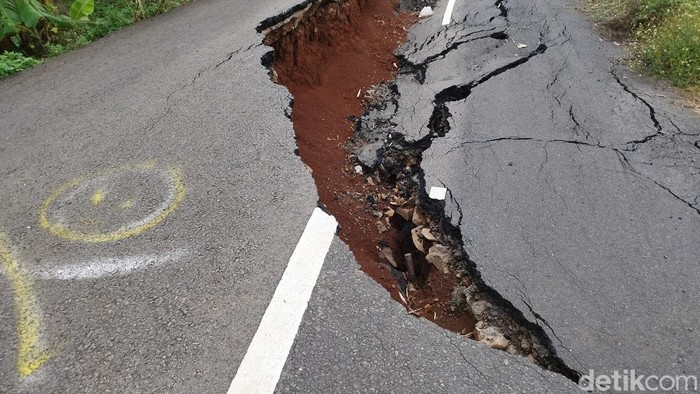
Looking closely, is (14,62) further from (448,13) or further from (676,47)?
(676,47)

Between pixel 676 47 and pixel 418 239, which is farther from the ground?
pixel 676 47

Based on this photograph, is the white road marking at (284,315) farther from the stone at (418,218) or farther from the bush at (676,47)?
the bush at (676,47)

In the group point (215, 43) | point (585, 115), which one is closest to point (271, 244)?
point (585, 115)

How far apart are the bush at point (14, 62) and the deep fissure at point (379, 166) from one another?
2.97 m

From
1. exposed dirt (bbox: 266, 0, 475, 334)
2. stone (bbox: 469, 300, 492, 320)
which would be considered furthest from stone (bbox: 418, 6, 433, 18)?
stone (bbox: 469, 300, 492, 320)

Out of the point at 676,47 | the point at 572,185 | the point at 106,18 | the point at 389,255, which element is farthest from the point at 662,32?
the point at 106,18

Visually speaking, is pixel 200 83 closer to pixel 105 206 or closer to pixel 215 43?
pixel 215 43

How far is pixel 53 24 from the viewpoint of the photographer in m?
6.58

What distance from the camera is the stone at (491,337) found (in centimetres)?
269

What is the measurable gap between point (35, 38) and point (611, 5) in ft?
26.8

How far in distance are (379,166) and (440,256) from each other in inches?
57.0

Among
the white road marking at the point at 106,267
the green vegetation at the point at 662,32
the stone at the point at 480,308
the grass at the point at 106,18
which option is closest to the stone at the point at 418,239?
the stone at the point at 480,308

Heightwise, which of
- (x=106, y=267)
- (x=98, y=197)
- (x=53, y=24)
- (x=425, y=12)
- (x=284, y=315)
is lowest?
(x=425, y=12)

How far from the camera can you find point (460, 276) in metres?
3.18
